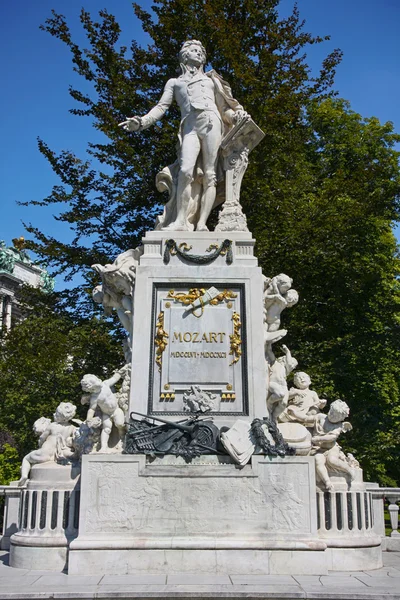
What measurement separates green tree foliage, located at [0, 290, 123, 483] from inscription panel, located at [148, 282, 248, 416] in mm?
8615

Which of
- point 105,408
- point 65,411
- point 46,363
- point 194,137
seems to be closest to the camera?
point 105,408

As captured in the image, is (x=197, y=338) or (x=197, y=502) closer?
(x=197, y=502)

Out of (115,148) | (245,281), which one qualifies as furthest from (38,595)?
(115,148)

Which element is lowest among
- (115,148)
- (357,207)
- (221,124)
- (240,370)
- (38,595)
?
(38,595)

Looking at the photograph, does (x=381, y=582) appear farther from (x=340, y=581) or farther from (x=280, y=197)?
(x=280, y=197)

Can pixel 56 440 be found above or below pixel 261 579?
above

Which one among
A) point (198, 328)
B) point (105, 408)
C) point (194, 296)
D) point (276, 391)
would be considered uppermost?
point (194, 296)

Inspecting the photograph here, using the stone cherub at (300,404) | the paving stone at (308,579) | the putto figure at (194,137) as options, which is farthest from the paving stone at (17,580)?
the putto figure at (194,137)

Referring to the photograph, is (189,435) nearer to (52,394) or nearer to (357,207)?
(52,394)

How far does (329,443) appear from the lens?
885 centimetres

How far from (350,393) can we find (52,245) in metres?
9.24

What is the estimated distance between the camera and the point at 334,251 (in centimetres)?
1828

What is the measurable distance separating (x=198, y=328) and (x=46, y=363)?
8804 mm

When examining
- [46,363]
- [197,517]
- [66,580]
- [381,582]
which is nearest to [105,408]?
[197,517]
